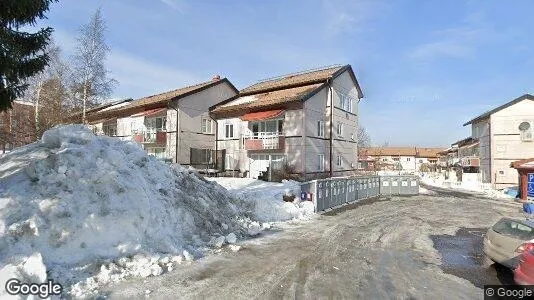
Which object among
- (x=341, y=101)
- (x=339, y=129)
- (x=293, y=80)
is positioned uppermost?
(x=293, y=80)

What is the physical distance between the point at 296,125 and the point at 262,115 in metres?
3.03

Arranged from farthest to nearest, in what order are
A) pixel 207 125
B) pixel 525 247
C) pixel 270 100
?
pixel 207 125 → pixel 270 100 → pixel 525 247

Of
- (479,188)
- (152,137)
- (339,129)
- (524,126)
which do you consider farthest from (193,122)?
(524,126)

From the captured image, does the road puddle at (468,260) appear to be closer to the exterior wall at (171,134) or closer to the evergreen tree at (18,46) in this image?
the evergreen tree at (18,46)

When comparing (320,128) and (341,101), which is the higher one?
(341,101)

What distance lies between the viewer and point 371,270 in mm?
8922

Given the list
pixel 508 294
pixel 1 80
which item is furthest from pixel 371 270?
pixel 1 80

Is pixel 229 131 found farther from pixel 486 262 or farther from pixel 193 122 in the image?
pixel 486 262

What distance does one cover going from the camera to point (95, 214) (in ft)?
31.0

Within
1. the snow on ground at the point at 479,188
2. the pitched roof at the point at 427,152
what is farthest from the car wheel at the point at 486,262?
the pitched roof at the point at 427,152

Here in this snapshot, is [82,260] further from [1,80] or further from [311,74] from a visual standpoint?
[311,74]

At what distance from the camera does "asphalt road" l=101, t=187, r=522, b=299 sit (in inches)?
289
